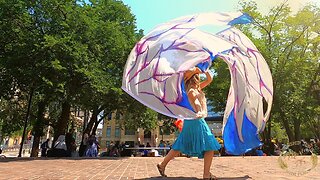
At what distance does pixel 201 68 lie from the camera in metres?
5.96

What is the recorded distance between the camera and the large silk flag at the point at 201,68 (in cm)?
523

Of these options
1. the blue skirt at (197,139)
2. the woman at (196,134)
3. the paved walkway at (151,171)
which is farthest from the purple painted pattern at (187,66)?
the paved walkway at (151,171)

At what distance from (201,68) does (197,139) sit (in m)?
1.41

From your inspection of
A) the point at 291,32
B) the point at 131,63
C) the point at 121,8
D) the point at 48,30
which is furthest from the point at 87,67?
the point at 291,32

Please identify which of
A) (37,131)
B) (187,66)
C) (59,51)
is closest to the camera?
(187,66)

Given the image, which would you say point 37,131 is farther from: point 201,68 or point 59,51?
point 201,68

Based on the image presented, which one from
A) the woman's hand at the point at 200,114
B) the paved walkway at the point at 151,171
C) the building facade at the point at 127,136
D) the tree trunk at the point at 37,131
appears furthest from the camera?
the building facade at the point at 127,136

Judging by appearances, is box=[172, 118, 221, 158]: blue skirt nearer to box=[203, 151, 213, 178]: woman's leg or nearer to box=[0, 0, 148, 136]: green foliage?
box=[203, 151, 213, 178]: woman's leg

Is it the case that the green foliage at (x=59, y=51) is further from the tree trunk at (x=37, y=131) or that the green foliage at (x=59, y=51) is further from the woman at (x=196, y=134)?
the woman at (x=196, y=134)

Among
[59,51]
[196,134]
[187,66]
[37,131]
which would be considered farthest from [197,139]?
[37,131]

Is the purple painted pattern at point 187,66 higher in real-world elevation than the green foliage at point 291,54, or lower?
lower

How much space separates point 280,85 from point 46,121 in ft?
62.4

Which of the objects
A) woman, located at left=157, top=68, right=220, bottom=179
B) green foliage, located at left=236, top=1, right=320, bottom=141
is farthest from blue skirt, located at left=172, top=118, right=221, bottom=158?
green foliage, located at left=236, top=1, right=320, bottom=141

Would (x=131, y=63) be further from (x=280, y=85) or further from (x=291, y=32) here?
(x=291, y=32)
